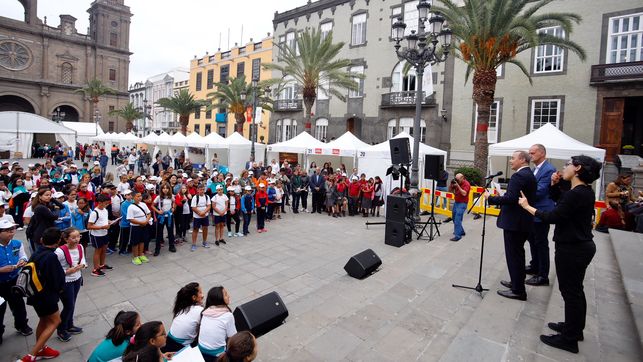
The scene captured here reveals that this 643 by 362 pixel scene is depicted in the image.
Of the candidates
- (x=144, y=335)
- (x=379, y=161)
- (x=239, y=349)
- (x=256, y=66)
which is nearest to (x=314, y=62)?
(x=379, y=161)

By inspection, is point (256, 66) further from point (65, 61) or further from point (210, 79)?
point (65, 61)

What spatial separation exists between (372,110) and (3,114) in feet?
97.0

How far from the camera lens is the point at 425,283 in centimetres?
629

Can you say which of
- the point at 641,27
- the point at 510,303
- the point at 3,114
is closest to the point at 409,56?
the point at 510,303

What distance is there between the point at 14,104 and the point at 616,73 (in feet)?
213

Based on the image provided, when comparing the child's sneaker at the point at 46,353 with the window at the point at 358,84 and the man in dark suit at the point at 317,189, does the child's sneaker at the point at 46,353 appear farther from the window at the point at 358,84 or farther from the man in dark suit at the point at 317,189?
the window at the point at 358,84

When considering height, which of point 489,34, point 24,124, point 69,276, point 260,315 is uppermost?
point 489,34

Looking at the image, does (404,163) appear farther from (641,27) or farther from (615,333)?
(641,27)

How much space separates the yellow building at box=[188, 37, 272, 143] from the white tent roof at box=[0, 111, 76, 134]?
14.6 meters

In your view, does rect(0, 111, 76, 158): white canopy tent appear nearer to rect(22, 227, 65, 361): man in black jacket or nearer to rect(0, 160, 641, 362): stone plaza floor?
rect(0, 160, 641, 362): stone plaza floor

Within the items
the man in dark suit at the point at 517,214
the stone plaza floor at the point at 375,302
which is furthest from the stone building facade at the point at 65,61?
the man in dark suit at the point at 517,214

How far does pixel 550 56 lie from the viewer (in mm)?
20250

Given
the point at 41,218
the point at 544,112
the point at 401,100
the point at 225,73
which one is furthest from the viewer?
the point at 225,73

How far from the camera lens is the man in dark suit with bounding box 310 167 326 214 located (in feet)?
46.7
